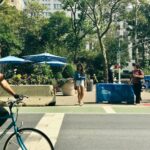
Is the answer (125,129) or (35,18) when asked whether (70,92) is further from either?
(35,18)

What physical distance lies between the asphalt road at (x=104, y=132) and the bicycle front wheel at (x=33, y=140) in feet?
7.43

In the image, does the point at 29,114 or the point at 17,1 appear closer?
the point at 29,114

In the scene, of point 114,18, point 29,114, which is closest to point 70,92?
point 29,114

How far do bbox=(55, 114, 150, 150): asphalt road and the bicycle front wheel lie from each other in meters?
2.26

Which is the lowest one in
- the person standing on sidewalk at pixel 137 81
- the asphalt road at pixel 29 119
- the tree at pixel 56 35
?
the asphalt road at pixel 29 119

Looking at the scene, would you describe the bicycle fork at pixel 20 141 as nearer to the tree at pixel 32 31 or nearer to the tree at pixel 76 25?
the tree at pixel 76 25

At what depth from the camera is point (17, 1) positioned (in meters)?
114

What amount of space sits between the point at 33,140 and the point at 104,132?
15.4 feet

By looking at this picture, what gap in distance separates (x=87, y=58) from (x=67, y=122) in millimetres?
69775

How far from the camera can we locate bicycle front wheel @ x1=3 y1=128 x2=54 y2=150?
23.2 feet

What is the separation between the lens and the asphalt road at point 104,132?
32.1 feet

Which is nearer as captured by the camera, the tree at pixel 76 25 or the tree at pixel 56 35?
the tree at pixel 76 25

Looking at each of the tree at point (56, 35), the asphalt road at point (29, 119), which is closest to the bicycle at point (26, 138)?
the asphalt road at point (29, 119)

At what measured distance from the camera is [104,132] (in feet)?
38.2
